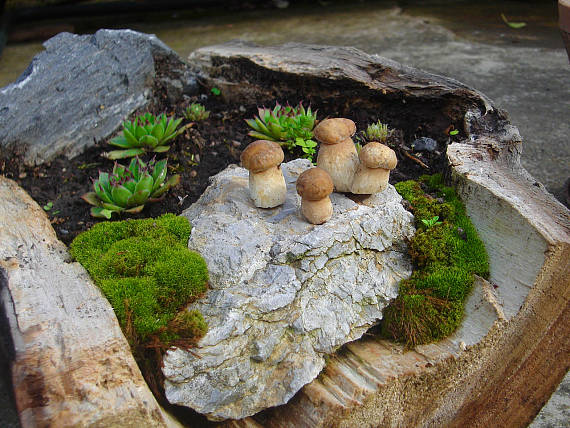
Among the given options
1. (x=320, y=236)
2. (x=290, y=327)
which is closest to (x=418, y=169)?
(x=320, y=236)

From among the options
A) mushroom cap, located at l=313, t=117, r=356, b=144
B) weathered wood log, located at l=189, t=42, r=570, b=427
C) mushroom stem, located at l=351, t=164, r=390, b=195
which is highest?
mushroom cap, located at l=313, t=117, r=356, b=144

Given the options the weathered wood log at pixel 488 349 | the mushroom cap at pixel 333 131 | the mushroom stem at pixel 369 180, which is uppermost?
the mushroom cap at pixel 333 131

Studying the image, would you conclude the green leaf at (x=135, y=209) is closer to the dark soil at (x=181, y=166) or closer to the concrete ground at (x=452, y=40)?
the dark soil at (x=181, y=166)

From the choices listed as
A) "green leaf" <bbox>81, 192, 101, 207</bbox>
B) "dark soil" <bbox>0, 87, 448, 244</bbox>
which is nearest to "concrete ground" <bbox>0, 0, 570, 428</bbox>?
"dark soil" <bbox>0, 87, 448, 244</bbox>

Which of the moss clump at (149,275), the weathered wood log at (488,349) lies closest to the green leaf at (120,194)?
the moss clump at (149,275)

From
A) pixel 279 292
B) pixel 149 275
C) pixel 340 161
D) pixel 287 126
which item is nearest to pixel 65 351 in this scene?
pixel 149 275

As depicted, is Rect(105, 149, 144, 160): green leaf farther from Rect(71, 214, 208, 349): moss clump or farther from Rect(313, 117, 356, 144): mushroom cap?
Rect(313, 117, 356, 144): mushroom cap

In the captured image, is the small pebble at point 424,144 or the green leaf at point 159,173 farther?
the small pebble at point 424,144
